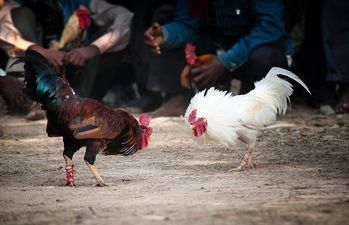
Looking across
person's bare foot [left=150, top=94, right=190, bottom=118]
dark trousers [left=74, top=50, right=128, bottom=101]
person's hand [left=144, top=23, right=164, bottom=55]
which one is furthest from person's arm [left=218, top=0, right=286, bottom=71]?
dark trousers [left=74, top=50, right=128, bottom=101]

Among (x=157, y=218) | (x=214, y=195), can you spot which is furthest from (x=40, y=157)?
(x=157, y=218)

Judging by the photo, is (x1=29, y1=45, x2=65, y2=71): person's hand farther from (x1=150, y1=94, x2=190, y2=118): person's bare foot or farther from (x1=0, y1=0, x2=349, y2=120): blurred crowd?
(x1=150, y1=94, x2=190, y2=118): person's bare foot

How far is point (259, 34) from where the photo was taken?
7.86 metres

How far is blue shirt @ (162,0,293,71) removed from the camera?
7.83 m

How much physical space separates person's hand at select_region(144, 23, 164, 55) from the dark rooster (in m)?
3.09

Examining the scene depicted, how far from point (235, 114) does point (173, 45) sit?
125 inches

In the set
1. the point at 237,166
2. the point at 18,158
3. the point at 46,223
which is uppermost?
the point at 46,223

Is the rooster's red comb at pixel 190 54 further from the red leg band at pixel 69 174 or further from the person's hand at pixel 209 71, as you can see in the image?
the red leg band at pixel 69 174

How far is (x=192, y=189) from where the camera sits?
16.4 feet

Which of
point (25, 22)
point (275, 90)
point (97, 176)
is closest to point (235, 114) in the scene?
point (275, 90)

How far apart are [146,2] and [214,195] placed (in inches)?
203

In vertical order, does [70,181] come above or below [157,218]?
below

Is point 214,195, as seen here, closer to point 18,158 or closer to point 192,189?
point 192,189

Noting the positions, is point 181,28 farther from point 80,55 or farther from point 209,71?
point 80,55
